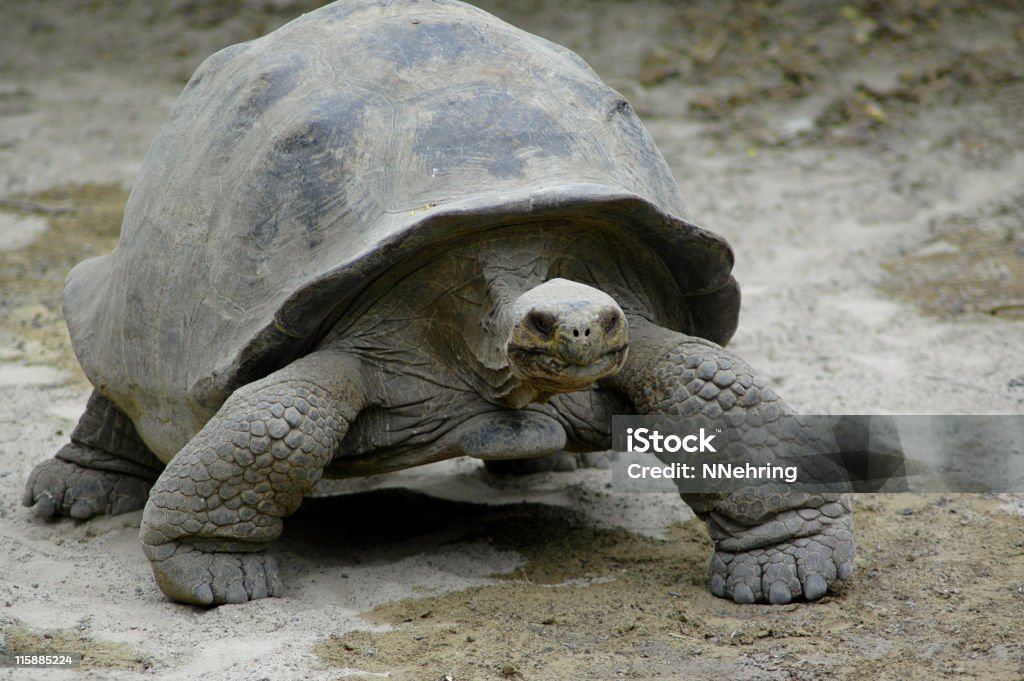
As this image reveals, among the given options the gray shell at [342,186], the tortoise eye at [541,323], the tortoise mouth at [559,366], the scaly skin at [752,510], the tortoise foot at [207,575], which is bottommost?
the tortoise foot at [207,575]

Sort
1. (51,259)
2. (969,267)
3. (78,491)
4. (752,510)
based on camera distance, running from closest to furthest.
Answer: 1. (752,510)
2. (78,491)
3. (969,267)
4. (51,259)

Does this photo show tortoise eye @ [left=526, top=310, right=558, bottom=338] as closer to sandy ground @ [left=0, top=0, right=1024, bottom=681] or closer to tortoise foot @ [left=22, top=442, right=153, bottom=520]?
sandy ground @ [left=0, top=0, right=1024, bottom=681]

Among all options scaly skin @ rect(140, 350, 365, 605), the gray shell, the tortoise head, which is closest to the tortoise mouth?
the tortoise head

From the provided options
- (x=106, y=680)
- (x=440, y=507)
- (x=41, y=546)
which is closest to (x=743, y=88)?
(x=440, y=507)

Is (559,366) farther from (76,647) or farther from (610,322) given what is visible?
(76,647)

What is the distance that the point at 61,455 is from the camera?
492 centimetres

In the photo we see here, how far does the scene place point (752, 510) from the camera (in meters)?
3.91

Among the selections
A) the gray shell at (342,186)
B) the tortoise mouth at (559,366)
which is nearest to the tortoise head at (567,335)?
the tortoise mouth at (559,366)

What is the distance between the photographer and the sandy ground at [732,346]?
350cm

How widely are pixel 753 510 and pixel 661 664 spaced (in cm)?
72

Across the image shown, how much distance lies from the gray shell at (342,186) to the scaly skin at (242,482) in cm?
23

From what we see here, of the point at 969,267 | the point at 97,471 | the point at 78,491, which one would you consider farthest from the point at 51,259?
the point at 969,267

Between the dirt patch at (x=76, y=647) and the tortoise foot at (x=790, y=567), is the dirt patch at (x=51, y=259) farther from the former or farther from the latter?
the tortoise foot at (x=790, y=567)

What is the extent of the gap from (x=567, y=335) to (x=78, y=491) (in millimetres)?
2212
